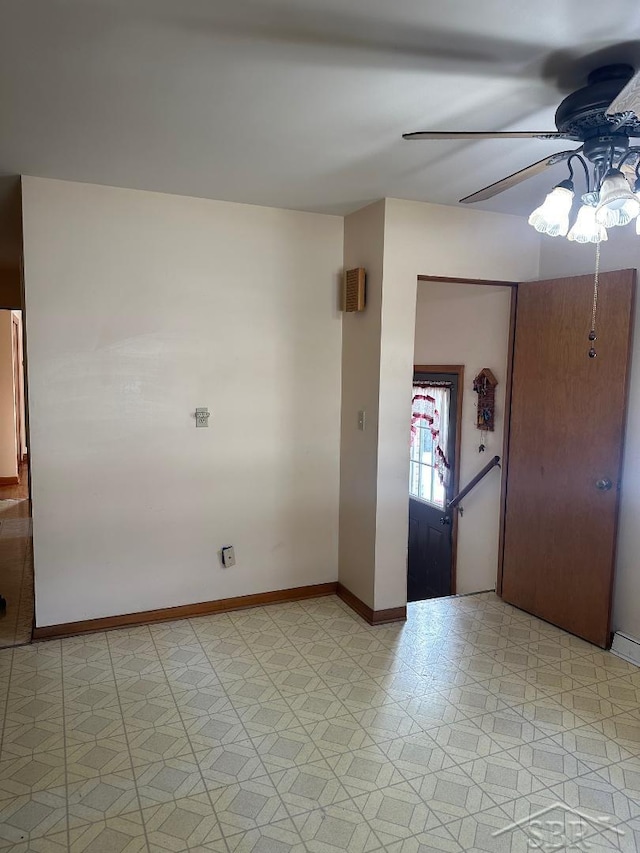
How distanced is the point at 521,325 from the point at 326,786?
270cm

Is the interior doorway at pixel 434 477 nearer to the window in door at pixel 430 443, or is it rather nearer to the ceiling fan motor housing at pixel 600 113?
the window in door at pixel 430 443

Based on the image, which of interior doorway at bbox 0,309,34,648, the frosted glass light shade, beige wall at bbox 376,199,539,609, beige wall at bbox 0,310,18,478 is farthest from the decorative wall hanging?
beige wall at bbox 0,310,18,478

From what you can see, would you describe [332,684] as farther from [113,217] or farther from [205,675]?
[113,217]

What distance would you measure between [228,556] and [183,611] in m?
Answer: 0.41

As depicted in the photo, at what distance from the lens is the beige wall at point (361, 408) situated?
3.30m

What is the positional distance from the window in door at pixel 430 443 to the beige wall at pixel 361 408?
118cm

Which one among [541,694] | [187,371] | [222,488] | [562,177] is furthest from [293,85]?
[541,694]

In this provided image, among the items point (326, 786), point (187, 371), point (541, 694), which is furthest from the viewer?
point (187, 371)

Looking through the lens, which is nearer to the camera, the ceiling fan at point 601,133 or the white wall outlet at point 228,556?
the ceiling fan at point 601,133

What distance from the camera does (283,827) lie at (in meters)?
1.92

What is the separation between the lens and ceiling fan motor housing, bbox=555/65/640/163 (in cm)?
168

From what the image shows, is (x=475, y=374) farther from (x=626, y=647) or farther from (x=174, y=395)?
(x=174, y=395)

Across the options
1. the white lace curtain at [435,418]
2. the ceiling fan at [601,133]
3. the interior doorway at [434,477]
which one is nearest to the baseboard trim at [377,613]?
the interior doorway at [434,477]

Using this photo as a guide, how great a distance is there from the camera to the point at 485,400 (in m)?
4.14
